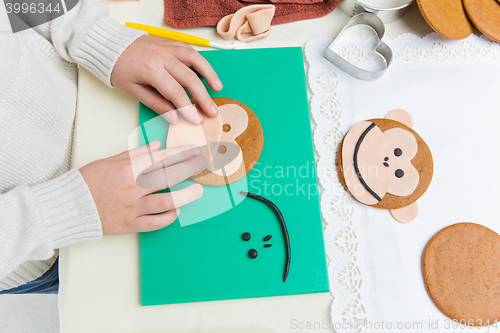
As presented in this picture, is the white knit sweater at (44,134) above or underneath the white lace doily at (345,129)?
above

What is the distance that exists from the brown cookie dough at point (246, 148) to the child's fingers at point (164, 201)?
0.12ft

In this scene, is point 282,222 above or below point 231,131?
below

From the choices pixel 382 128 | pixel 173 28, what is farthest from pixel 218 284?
pixel 173 28

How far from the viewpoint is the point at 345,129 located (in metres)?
0.54

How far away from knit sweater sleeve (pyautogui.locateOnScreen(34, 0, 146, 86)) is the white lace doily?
1.15ft

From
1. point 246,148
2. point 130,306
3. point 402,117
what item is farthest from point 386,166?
point 130,306

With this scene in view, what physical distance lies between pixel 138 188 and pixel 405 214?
1.43ft

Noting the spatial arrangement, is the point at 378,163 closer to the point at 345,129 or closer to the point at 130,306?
the point at 345,129

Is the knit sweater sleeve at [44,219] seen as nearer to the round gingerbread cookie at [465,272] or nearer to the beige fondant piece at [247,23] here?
the beige fondant piece at [247,23]

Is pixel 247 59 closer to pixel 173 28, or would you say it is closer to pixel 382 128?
pixel 173 28

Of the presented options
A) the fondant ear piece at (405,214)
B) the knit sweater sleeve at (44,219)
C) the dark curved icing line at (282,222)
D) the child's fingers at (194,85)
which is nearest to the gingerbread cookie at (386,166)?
the fondant ear piece at (405,214)

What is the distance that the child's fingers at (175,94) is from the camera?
492mm

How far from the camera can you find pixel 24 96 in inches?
17.2

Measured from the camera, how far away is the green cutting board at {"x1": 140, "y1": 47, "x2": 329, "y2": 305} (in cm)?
46
